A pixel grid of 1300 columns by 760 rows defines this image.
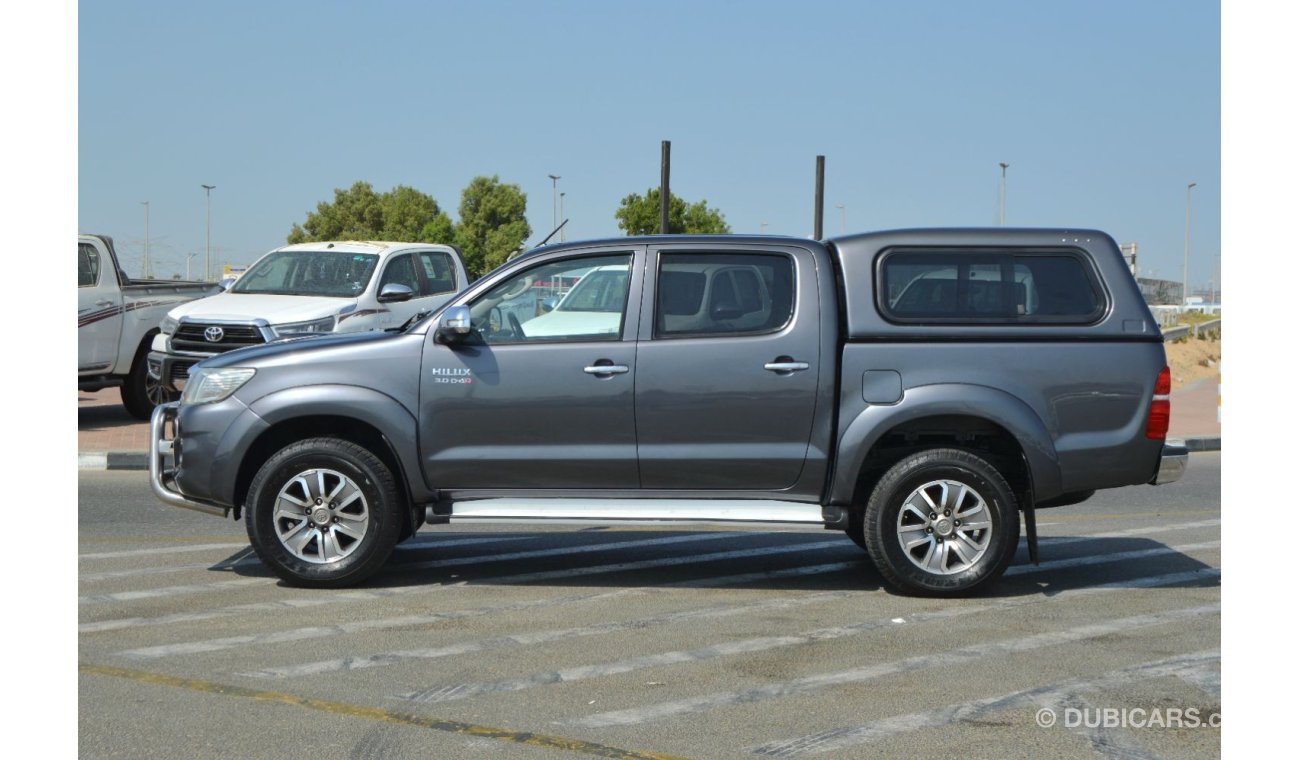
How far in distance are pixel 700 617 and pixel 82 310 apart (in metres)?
11.2

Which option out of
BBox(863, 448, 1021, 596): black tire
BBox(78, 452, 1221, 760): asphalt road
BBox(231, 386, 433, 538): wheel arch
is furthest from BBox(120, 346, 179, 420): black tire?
BBox(863, 448, 1021, 596): black tire

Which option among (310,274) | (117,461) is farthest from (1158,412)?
(310,274)

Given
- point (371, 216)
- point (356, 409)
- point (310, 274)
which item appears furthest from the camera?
point (371, 216)

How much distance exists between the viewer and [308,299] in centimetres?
1600

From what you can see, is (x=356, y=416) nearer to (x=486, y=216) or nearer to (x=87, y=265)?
(x=87, y=265)

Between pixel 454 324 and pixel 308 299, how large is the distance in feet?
28.4

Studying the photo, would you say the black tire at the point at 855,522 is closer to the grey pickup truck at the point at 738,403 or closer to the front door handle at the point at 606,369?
the grey pickup truck at the point at 738,403

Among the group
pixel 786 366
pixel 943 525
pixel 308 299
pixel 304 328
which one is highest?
pixel 308 299

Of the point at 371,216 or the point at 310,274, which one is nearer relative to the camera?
the point at 310,274

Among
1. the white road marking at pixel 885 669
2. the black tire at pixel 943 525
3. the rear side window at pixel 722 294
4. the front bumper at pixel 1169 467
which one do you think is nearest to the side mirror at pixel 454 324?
the rear side window at pixel 722 294

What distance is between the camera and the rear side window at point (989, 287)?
7910mm

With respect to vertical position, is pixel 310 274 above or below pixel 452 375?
above

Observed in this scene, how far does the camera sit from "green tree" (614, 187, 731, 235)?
67.4 m

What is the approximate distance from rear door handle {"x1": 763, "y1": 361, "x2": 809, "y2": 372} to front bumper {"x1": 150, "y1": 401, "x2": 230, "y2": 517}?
317cm
